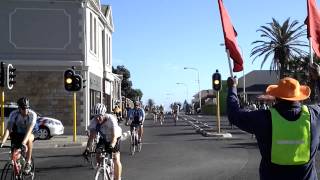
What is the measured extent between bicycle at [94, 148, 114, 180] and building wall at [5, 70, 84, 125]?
22.0 metres

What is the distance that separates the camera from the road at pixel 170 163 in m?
13.2

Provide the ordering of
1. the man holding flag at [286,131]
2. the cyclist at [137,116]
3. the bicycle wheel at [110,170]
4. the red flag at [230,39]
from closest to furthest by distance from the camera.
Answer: the man holding flag at [286,131] → the red flag at [230,39] → the bicycle wheel at [110,170] → the cyclist at [137,116]

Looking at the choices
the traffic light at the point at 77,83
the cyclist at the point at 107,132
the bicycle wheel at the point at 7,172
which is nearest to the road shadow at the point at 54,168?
the bicycle wheel at the point at 7,172

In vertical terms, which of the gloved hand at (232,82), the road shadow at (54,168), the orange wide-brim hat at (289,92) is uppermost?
the gloved hand at (232,82)

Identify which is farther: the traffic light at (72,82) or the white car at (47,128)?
the white car at (47,128)

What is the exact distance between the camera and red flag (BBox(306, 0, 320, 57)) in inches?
236

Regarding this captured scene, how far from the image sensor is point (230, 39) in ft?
19.0

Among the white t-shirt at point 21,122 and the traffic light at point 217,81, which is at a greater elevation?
the traffic light at point 217,81

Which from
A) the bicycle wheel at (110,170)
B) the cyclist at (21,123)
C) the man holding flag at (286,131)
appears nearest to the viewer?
the man holding flag at (286,131)

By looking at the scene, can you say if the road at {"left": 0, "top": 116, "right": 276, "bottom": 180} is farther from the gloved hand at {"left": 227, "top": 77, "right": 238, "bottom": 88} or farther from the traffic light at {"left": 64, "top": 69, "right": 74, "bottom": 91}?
the gloved hand at {"left": 227, "top": 77, "right": 238, "bottom": 88}

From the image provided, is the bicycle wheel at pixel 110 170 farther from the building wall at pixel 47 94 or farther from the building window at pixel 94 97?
the building window at pixel 94 97

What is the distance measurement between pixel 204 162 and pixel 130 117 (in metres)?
4.45

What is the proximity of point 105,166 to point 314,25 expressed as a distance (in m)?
4.93

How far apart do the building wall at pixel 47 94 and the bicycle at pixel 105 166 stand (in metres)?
22.0
